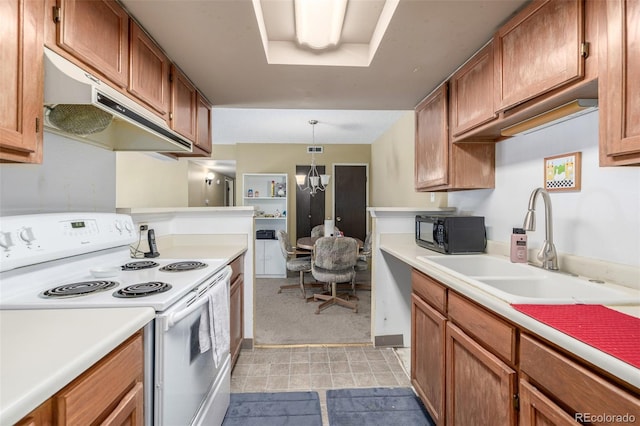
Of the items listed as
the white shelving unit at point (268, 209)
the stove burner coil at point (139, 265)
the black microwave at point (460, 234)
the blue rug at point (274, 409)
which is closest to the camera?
the stove burner coil at point (139, 265)

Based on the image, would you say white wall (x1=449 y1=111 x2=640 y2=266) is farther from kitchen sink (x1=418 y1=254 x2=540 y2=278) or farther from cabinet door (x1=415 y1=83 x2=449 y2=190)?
cabinet door (x1=415 y1=83 x2=449 y2=190)

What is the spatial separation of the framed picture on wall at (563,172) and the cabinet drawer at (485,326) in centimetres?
78

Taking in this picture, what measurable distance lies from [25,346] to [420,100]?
8.31 feet

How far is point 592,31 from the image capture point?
1.00 meters

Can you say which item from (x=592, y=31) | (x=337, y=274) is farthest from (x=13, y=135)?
(x=337, y=274)

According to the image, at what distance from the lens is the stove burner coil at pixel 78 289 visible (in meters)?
1.03

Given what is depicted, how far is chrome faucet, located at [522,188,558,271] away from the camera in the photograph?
136 centimetres

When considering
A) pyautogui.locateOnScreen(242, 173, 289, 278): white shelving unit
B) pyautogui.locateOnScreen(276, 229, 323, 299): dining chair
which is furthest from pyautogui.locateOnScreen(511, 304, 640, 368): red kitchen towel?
pyautogui.locateOnScreen(242, 173, 289, 278): white shelving unit

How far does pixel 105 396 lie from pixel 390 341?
2.27m

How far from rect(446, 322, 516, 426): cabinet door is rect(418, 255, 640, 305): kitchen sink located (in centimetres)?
25

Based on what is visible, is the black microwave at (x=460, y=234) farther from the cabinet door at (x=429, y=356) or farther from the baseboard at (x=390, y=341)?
the baseboard at (x=390, y=341)

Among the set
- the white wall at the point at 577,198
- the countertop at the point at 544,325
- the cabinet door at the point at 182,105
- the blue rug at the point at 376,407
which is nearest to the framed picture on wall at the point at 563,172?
the white wall at the point at 577,198

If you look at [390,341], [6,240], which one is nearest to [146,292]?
[6,240]

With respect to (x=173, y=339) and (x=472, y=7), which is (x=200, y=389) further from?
(x=472, y=7)
